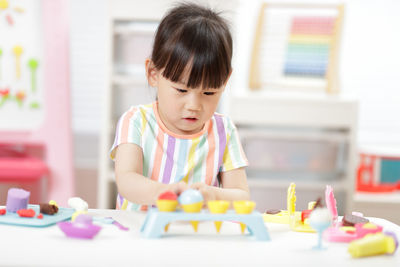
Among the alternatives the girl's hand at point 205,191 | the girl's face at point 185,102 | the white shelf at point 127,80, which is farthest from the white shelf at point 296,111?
the girl's hand at point 205,191

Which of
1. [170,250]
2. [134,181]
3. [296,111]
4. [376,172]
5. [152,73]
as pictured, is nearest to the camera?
[170,250]

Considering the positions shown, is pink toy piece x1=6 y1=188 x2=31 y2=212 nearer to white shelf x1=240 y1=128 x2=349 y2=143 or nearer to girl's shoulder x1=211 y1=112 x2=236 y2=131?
girl's shoulder x1=211 y1=112 x2=236 y2=131

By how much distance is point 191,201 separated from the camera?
2.35 feet

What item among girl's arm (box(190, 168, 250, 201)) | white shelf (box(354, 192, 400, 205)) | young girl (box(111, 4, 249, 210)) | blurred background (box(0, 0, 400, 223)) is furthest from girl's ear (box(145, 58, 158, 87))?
white shelf (box(354, 192, 400, 205))

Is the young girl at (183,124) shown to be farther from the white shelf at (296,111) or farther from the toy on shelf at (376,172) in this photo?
the toy on shelf at (376,172)

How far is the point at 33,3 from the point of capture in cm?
228

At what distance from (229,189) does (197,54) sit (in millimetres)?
244

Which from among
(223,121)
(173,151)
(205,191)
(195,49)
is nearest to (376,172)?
(223,121)

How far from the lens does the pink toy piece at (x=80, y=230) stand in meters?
0.70

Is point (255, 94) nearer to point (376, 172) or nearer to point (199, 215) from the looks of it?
point (376, 172)

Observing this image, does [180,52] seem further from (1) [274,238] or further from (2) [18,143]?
(2) [18,143]

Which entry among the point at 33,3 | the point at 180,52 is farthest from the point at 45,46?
the point at 180,52

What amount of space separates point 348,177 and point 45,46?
139 centimetres

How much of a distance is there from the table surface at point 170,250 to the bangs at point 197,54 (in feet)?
0.93
